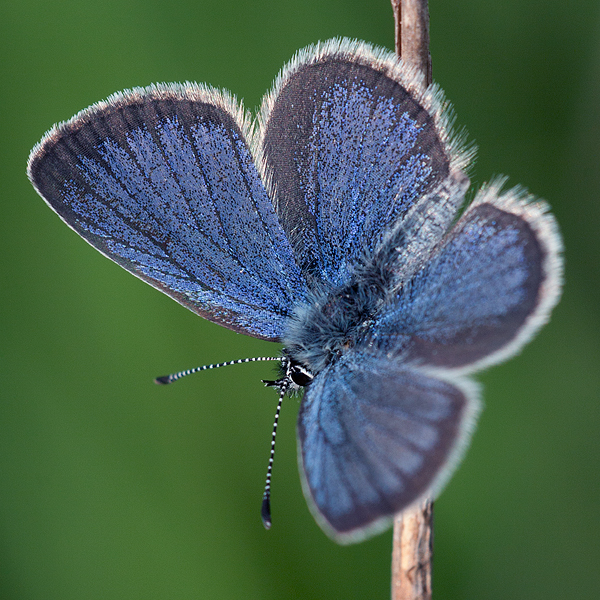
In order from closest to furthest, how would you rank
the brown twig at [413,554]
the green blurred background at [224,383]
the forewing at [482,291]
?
the forewing at [482,291] → the brown twig at [413,554] → the green blurred background at [224,383]

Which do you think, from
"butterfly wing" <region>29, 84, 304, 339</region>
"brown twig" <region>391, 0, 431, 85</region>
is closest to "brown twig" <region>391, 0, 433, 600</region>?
"butterfly wing" <region>29, 84, 304, 339</region>

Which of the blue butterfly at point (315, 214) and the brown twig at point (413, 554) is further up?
the blue butterfly at point (315, 214)

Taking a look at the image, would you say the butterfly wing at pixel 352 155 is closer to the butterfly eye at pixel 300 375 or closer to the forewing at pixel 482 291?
the forewing at pixel 482 291

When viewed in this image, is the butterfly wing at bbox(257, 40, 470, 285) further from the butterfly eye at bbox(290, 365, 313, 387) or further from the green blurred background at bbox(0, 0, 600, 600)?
the green blurred background at bbox(0, 0, 600, 600)

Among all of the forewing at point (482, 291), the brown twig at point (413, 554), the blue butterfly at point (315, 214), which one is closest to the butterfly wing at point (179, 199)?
the blue butterfly at point (315, 214)

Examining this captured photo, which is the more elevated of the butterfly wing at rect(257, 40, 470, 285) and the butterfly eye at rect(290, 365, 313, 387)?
the butterfly wing at rect(257, 40, 470, 285)

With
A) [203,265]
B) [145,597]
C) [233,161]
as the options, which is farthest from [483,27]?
[145,597]
